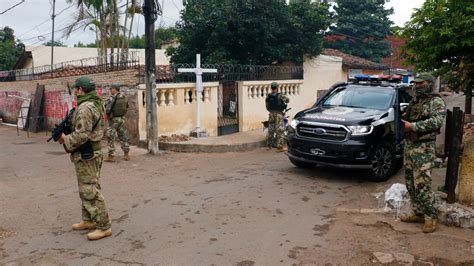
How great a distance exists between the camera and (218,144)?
10398 millimetres

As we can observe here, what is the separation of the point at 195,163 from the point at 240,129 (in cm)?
405

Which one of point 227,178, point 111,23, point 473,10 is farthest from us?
point 111,23

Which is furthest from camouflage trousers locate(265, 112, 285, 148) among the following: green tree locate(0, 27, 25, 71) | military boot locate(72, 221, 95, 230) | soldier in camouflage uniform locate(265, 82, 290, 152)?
green tree locate(0, 27, 25, 71)

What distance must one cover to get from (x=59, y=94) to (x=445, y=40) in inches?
476

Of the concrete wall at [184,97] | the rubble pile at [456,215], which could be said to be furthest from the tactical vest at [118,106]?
the rubble pile at [456,215]

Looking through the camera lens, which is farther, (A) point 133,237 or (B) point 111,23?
(B) point 111,23

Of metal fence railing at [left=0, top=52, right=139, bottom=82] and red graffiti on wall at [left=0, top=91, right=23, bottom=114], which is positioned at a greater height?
metal fence railing at [left=0, top=52, right=139, bottom=82]

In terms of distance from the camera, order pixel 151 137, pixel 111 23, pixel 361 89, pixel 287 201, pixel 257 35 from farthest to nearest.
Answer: pixel 111 23
pixel 257 35
pixel 151 137
pixel 361 89
pixel 287 201

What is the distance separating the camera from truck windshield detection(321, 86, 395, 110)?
7.67 metres

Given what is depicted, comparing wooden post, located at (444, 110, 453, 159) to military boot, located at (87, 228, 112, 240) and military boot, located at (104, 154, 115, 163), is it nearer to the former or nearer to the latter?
military boot, located at (87, 228, 112, 240)

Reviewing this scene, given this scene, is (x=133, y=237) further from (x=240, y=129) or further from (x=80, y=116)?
(x=240, y=129)

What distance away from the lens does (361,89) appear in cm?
813

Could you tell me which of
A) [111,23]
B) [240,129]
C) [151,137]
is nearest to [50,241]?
[151,137]

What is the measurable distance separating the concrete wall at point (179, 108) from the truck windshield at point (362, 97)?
420 centimetres
